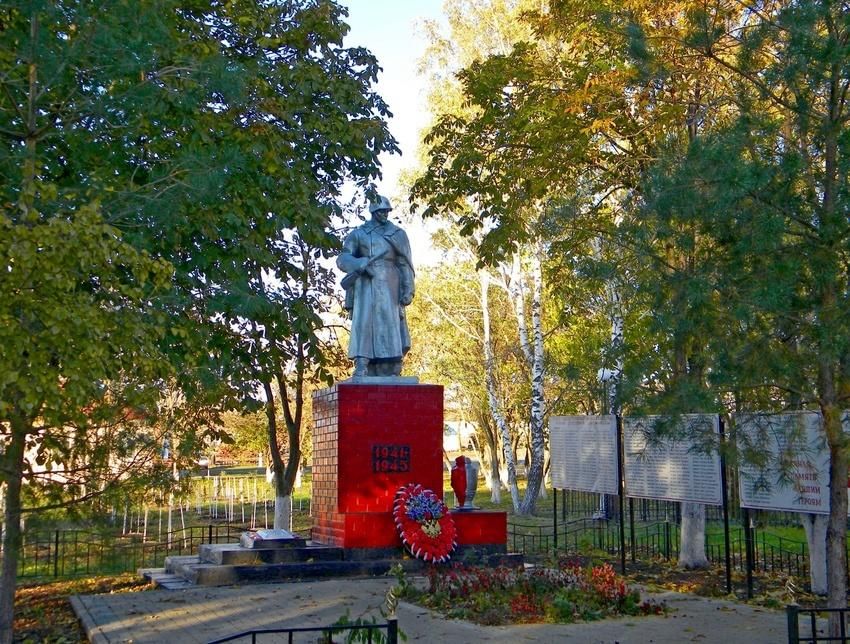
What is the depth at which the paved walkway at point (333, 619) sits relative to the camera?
28.5 ft

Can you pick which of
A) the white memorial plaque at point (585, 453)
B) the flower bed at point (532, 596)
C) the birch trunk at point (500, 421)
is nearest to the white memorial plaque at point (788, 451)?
the flower bed at point (532, 596)

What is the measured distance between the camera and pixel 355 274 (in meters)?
14.2

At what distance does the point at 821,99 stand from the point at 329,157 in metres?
Result: 7.37

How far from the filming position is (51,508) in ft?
23.4

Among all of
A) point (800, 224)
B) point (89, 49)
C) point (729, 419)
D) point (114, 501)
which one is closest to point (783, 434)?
point (729, 419)

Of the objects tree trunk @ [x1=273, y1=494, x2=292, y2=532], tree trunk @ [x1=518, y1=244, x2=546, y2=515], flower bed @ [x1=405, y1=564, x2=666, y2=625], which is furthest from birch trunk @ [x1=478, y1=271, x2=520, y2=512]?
flower bed @ [x1=405, y1=564, x2=666, y2=625]

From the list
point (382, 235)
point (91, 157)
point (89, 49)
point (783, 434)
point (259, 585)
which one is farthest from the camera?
point (382, 235)

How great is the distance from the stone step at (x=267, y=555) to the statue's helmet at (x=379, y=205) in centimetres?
499

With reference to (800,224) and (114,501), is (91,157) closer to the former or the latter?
(114,501)

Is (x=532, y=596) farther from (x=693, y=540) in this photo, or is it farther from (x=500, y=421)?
(x=500, y=421)

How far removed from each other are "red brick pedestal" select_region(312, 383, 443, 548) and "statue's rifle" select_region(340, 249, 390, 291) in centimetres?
167

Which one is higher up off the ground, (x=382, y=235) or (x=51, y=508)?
(x=382, y=235)

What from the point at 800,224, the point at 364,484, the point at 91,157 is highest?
the point at 91,157

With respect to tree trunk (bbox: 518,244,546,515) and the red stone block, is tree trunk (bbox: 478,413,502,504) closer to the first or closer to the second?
tree trunk (bbox: 518,244,546,515)
